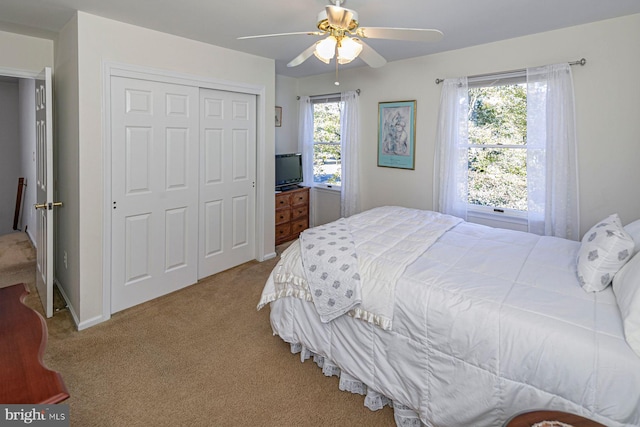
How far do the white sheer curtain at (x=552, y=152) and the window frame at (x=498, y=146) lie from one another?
0.16 metres

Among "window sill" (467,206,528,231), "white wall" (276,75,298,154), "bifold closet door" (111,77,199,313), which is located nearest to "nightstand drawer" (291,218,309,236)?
"white wall" (276,75,298,154)

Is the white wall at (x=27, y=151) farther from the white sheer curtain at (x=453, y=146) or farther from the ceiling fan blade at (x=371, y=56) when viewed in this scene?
the white sheer curtain at (x=453, y=146)

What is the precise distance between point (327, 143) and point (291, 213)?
3.73 ft

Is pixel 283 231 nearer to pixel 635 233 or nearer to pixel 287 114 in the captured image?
pixel 287 114

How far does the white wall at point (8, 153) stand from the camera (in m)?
5.30

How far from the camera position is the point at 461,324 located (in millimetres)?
1649

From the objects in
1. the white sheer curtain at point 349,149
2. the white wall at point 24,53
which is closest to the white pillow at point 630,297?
the white sheer curtain at point 349,149

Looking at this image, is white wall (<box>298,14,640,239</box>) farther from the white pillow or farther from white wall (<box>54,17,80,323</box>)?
white wall (<box>54,17,80,323</box>)

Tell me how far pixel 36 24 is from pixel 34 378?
3.13 m

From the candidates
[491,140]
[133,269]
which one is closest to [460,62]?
[491,140]

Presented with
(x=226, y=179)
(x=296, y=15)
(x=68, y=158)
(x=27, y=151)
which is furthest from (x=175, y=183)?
(x=27, y=151)

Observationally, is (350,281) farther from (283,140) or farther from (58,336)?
(283,140)

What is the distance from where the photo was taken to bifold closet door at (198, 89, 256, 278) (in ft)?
12.2

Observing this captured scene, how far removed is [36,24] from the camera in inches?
115
